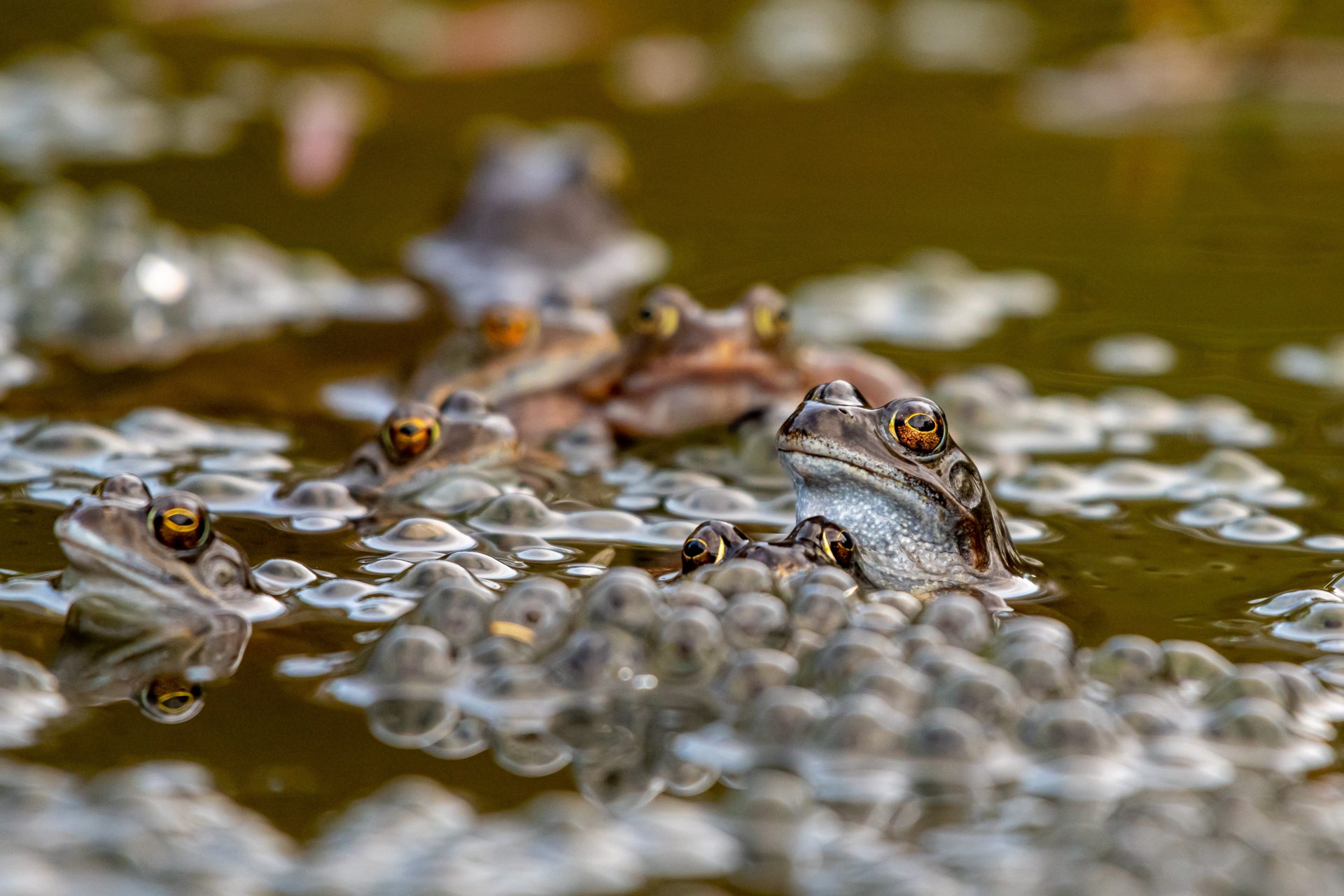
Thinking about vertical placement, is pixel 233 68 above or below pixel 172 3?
below

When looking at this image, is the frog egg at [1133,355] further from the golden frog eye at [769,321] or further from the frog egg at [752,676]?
the frog egg at [752,676]

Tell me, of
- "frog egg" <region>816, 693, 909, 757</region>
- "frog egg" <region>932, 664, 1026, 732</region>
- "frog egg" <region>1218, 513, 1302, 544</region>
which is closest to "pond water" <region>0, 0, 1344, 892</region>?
"frog egg" <region>1218, 513, 1302, 544</region>

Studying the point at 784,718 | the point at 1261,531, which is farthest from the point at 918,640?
the point at 1261,531

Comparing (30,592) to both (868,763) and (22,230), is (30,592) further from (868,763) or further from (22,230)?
(22,230)

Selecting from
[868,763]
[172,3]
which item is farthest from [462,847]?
[172,3]

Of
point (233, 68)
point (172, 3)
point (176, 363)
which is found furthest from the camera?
point (172, 3)

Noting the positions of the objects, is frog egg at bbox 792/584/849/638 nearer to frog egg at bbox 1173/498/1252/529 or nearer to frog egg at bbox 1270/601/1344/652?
frog egg at bbox 1270/601/1344/652

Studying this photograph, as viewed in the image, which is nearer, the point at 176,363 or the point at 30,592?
the point at 30,592

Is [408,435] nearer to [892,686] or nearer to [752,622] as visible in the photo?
[752,622]
